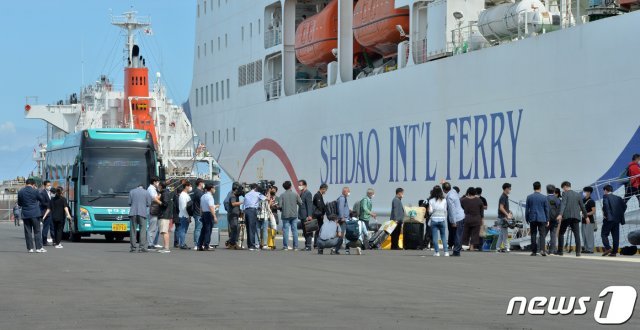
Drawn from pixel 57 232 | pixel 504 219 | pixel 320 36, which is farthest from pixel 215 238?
pixel 320 36

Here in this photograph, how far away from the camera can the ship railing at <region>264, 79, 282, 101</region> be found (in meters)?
42.4

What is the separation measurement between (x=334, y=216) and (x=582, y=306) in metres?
11.8

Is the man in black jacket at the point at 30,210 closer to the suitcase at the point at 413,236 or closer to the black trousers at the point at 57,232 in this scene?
the black trousers at the point at 57,232

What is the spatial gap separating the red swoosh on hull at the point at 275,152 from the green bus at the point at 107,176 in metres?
9.77

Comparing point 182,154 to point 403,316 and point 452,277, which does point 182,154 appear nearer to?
point 452,277

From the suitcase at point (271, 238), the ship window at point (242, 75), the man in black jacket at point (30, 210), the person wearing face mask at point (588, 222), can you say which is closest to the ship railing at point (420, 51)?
the suitcase at point (271, 238)

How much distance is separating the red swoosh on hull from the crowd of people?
13425mm

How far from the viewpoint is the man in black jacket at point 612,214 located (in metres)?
21.2

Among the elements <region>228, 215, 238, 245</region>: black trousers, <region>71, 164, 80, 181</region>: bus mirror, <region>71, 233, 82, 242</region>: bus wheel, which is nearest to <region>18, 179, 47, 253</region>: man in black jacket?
<region>228, 215, 238, 245</region>: black trousers

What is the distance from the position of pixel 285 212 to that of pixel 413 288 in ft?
Answer: 37.8

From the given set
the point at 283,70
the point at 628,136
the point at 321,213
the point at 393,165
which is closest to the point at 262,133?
the point at 283,70

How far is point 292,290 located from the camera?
13.3 m

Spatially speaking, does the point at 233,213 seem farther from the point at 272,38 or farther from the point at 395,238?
the point at 272,38

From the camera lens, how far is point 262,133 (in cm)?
4372
